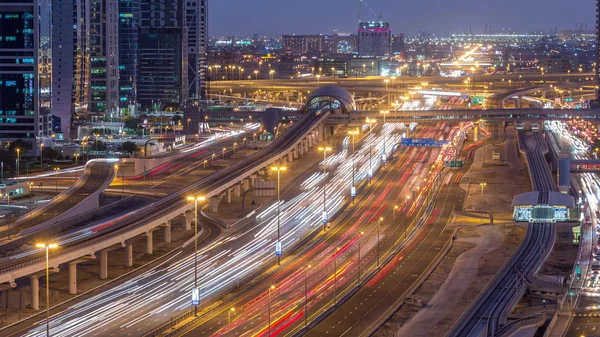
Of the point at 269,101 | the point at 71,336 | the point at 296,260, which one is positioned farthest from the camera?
the point at 269,101

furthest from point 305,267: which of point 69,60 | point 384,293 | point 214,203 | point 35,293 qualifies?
point 69,60

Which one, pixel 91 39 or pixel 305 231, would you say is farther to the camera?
pixel 91 39

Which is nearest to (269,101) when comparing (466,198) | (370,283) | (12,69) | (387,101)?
(387,101)

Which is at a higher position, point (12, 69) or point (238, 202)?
point (12, 69)

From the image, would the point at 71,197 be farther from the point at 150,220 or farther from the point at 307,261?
the point at 307,261

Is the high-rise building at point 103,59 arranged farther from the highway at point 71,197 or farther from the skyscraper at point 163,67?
the highway at point 71,197

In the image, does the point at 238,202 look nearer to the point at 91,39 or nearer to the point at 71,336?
the point at 71,336

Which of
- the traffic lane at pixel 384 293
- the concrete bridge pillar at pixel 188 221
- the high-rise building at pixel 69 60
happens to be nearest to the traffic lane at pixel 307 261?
the traffic lane at pixel 384 293
